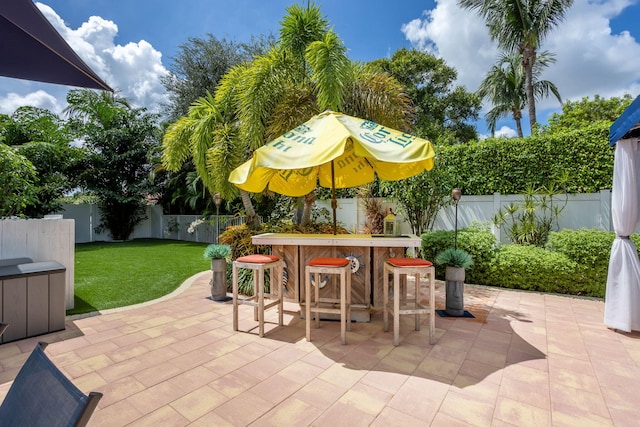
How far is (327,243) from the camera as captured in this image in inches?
146

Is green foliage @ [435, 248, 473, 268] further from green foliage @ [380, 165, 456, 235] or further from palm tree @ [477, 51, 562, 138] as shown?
palm tree @ [477, 51, 562, 138]

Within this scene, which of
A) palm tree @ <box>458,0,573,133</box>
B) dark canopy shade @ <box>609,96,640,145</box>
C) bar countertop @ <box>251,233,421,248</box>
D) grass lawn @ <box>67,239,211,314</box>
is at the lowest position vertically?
grass lawn @ <box>67,239,211,314</box>

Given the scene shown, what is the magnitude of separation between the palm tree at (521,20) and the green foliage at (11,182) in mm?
12024

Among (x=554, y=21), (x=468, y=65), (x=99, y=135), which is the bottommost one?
(x=99, y=135)

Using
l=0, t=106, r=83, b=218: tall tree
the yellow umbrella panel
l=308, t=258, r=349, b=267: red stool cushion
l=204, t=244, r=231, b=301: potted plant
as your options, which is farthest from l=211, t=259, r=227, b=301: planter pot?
l=0, t=106, r=83, b=218: tall tree

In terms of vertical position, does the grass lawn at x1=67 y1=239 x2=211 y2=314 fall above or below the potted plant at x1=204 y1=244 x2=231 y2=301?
below

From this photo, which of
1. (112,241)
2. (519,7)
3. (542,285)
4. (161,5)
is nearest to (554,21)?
(519,7)

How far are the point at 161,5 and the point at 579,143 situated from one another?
31.2 ft

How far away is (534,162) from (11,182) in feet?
31.0

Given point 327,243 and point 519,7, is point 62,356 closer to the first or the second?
point 327,243

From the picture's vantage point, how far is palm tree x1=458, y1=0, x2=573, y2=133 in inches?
386

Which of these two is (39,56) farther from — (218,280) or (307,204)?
(307,204)

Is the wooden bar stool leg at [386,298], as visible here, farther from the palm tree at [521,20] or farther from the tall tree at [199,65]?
the tall tree at [199,65]

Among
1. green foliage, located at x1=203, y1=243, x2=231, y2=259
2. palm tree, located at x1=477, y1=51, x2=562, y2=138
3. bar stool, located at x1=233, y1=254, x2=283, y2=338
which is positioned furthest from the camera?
palm tree, located at x1=477, y1=51, x2=562, y2=138
